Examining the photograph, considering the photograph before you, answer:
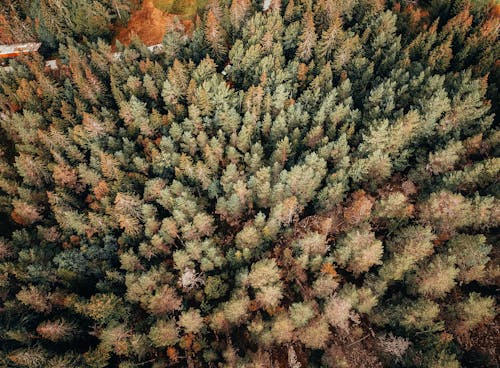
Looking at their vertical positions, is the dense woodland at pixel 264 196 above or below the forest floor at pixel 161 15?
below

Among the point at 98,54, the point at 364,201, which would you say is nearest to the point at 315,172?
the point at 364,201

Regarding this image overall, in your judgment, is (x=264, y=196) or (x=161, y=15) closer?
(x=264, y=196)

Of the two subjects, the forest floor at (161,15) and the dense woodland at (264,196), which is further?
the forest floor at (161,15)

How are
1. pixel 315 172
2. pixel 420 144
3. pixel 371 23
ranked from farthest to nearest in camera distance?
pixel 371 23 → pixel 420 144 → pixel 315 172

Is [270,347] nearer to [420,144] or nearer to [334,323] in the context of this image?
[334,323]

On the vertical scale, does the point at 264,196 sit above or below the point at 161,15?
below

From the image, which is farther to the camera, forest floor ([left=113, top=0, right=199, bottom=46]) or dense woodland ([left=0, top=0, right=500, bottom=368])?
forest floor ([left=113, top=0, right=199, bottom=46])

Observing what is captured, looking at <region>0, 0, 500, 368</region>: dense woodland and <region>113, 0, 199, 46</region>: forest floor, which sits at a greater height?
<region>113, 0, 199, 46</region>: forest floor

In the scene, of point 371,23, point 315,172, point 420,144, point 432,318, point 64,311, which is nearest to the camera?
point 432,318
